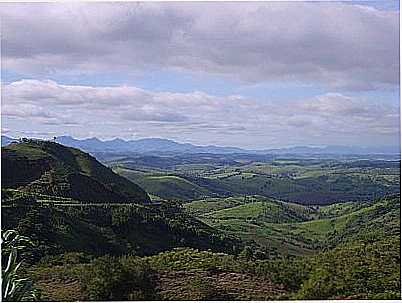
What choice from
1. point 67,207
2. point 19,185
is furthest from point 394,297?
point 19,185

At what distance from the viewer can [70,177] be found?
424 inches

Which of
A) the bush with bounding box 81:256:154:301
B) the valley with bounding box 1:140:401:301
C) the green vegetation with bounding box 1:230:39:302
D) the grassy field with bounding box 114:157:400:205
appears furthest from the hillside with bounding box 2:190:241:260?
the grassy field with bounding box 114:157:400:205

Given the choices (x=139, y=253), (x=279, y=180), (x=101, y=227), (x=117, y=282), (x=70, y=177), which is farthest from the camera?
(x=279, y=180)

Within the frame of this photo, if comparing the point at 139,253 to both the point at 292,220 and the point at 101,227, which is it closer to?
the point at 101,227

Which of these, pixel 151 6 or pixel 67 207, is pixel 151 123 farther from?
pixel 67 207

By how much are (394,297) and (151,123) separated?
10.2 ft

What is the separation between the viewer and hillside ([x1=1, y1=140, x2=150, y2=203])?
31.6ft

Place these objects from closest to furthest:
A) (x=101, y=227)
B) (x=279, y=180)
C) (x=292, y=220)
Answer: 1. (x=101, y=227)
2. (x=292, y=220)
3. (x=279, y=180)

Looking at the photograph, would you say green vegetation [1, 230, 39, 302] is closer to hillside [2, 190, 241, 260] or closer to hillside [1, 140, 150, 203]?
hillside [2, 190, 241, 260]

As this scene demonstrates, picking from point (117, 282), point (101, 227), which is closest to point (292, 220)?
point (101, 227)

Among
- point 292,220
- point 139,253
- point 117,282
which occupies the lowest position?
point 292,220

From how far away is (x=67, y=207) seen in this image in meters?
8.20

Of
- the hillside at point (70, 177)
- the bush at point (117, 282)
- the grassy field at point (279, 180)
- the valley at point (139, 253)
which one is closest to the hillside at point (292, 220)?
the grassy field at point (279, 180)

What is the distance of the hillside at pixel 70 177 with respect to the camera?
9625 millimetres
